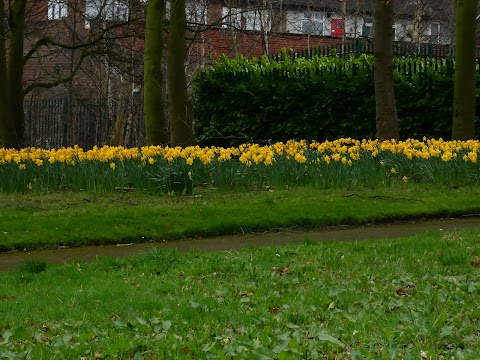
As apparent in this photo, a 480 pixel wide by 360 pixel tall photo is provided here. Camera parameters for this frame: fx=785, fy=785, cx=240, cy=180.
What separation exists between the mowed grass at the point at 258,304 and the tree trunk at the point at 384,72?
20.8 ft

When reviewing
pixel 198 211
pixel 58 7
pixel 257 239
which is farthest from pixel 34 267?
pixel 58 7

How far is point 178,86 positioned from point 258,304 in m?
9.95

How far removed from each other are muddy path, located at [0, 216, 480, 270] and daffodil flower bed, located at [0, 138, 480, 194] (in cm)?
178

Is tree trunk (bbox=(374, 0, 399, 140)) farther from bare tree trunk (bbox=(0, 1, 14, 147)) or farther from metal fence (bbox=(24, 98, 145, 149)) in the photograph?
metal fence (bbox=(24, 98, 145, 149))

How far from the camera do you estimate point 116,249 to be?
8.39 m

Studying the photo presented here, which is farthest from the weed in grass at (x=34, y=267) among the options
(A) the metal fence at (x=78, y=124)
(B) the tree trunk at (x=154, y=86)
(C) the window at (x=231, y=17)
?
(A) the metal fence at (x=78, y=124)

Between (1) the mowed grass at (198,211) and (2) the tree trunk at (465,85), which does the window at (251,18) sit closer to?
(2) the tree trunk at (465,85)

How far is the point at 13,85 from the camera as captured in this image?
55.1ft

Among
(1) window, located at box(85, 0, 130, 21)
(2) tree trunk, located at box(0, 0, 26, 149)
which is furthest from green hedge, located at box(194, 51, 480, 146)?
(2) tree trunk, located at box(0, 0, 26, 149)

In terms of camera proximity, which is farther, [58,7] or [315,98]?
[58,7]

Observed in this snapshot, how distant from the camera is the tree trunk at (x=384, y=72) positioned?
13711 millimetres

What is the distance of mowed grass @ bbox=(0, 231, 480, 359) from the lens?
4.11m

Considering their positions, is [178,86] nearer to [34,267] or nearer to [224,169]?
[224,169]

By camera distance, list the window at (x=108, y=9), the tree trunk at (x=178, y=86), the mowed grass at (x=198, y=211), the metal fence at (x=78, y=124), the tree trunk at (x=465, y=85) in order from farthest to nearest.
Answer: the metal fence at (x=78, y=124) → the window at (x=108, y=9) → the tree trunk at (x=178, y=86) → the tree trunk at (x=465, y=85) → the mowed grass at (x=198, y=211)
